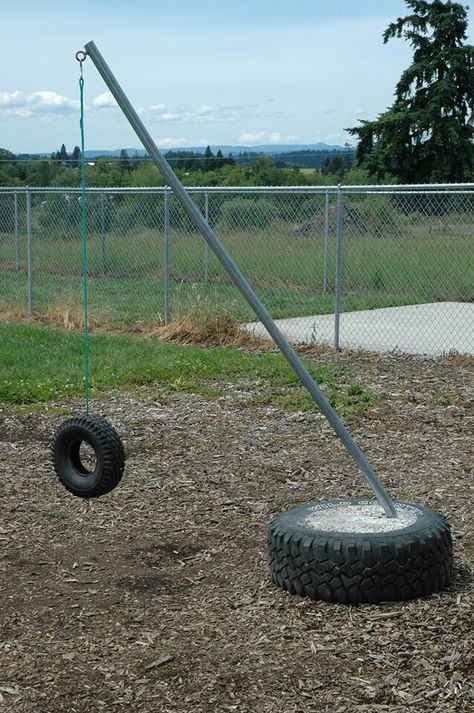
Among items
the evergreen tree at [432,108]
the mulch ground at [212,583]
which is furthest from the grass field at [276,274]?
the evergreen tree at [432,108]

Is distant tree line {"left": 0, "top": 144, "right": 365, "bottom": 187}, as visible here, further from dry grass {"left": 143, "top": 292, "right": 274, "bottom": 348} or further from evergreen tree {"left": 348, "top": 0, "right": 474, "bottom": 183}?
dry grass {"left": 143, "top": 292, "right": 274, "bottom": 348}

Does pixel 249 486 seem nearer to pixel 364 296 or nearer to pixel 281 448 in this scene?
pixel 281 448

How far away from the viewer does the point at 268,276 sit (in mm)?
17922

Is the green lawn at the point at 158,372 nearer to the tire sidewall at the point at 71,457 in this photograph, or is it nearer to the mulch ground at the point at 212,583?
the mulch ground at the point at 212,583

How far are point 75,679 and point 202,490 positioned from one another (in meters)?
2.45

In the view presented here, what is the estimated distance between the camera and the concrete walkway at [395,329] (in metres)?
11.8

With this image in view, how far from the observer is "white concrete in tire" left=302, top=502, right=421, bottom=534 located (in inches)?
178

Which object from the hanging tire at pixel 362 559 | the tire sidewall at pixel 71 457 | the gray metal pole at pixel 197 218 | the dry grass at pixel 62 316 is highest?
the gray metal pole at pixel 197 218

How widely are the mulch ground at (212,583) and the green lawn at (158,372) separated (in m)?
0.68

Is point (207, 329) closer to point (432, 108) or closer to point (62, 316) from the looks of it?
point (62, 316)

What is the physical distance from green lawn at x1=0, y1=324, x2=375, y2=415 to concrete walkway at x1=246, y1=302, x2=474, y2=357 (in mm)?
1310

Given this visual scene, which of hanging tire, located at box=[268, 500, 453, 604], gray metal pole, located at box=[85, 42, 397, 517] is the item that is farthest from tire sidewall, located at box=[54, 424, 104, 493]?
gray metal pole, located at box=[85, 42, 397, 517]

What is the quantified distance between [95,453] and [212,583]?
83 cm

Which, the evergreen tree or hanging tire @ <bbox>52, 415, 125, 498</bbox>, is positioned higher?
the evergreen tree
